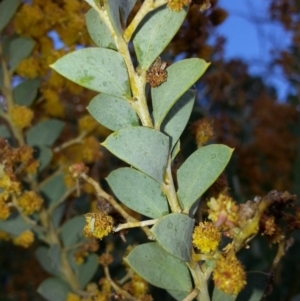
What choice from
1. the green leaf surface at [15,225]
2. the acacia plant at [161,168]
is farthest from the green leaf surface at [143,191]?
the green leaf surface at [15,225]

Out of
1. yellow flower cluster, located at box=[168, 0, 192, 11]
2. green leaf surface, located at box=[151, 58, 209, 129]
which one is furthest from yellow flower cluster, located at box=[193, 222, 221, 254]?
yellow flower cluster, located at box=[168, 0, 192, 11]

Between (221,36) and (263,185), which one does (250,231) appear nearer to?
(263,185)

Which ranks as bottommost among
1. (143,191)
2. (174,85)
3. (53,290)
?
(53,290)

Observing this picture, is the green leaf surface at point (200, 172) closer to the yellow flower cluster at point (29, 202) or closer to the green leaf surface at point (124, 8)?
the green leaf surface at point (124, 8)

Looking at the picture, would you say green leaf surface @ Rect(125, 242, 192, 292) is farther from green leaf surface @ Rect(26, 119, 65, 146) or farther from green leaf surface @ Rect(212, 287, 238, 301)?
green leaf surface @ Rect(26, 119, 65, 146)

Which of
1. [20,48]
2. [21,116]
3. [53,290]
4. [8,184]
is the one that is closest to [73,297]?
[53,290]

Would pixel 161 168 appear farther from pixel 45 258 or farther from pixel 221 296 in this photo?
pixel 45 258
